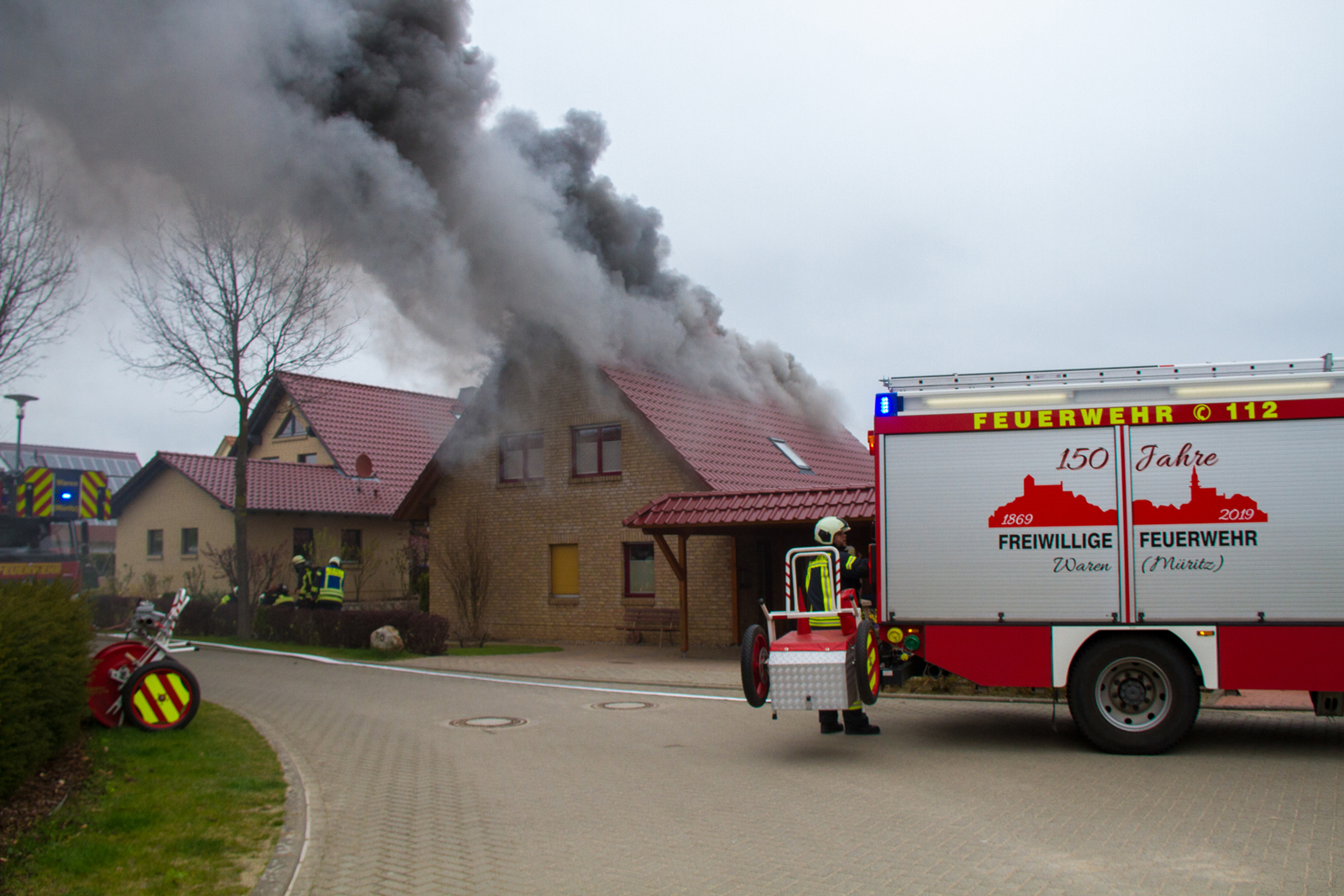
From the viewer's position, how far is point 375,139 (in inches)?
526

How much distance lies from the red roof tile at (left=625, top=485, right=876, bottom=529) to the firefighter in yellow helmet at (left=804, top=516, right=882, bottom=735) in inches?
221

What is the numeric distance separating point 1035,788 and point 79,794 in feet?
20.9

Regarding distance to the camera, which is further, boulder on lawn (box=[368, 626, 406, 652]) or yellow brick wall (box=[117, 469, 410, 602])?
yellow brick wall (box=[117, 469, 410, 602])

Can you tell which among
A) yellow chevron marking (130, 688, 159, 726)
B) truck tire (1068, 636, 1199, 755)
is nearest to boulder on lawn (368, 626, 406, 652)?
yellow chevron marking (130, 688, 159, 726)

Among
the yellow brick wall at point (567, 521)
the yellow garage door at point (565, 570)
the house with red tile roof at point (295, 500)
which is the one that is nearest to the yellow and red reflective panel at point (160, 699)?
the yellow brick wall at point (567, 521)

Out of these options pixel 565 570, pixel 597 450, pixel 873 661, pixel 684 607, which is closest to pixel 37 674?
pixel 873 661

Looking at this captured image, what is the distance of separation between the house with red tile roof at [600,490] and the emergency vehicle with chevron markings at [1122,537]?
8954 millimetres

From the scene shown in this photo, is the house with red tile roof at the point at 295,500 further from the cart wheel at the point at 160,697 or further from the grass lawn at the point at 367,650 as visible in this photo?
the cart wheel at the point at 160,697

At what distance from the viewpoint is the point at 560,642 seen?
21.5m

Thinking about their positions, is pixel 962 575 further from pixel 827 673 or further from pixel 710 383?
pixel 710 383

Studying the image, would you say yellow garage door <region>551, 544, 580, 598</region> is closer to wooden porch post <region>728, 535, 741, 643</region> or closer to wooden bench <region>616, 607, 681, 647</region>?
wooden bench <region>616, 607, 681, 647</region>

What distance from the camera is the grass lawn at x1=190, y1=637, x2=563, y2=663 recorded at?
692 inches

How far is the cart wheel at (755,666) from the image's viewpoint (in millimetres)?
8180

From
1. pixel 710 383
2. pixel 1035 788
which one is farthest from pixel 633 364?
pixel 1035 788
